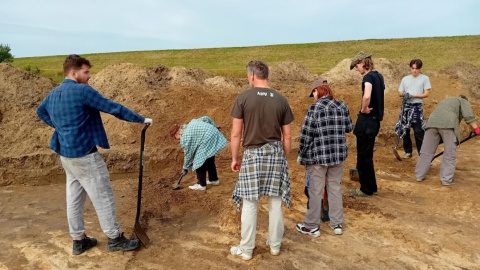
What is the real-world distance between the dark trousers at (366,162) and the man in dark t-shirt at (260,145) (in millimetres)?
2033

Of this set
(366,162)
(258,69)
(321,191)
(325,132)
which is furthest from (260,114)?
(366,162)

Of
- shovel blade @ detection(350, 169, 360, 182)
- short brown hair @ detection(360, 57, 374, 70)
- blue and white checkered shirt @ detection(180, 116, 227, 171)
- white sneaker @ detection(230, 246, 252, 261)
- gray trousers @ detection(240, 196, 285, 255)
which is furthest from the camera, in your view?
shovel blade @ detection(350, 169, 360, 182)

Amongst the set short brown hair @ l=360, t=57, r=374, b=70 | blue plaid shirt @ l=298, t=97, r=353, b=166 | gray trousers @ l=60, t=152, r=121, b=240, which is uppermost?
short brown hair @ l=360, t=57, r=374, b=70

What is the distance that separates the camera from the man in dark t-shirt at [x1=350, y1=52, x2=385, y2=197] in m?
5.28

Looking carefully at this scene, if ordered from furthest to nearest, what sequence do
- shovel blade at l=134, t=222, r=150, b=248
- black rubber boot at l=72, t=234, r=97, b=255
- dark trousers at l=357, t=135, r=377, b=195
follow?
1. dark trousers at l=357, t=135, r=377, b=195
2. shovel blade at l=134, t=222, r=150, b=248
3. black rubber boot at l=72, t=234, r=97, b=255

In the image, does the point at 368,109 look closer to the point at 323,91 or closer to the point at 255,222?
the point at 323,91

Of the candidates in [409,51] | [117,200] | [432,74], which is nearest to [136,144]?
[117,200]

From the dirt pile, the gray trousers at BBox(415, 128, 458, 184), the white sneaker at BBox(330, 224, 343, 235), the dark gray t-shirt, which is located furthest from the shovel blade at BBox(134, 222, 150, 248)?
the dirt pile

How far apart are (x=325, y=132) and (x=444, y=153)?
3214 millimetres

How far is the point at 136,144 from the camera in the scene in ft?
30.2

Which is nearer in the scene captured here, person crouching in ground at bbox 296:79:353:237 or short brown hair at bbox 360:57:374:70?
person crouching in ground at bbox 296:79:353:237

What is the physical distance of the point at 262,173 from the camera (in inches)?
150

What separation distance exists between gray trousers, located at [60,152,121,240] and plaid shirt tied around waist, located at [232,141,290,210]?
1.38 m

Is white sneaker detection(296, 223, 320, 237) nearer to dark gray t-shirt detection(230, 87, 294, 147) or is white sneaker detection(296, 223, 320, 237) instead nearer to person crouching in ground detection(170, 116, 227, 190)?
dark gray t-shirt detection(230, 87, 294, 147)
